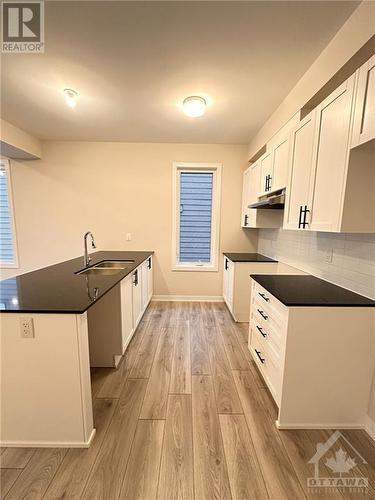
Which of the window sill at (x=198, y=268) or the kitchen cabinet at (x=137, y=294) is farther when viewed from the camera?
the window sill at (x=198, y=268)

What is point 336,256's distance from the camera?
191cm

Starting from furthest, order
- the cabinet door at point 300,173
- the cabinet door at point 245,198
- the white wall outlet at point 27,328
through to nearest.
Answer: the cabinet door at point 245,198 < the cabinet door at point 300,173 < the white wall outlet at point 27,328

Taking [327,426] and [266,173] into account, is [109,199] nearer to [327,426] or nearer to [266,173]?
[266,173]

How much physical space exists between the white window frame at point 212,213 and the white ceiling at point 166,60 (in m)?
0.87

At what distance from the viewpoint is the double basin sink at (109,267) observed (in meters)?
2.69

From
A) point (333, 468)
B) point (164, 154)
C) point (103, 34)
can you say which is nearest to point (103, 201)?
point (164, 154)

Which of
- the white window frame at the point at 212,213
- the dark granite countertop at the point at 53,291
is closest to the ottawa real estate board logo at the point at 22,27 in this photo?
the dark granite countertop at the point at 53,291

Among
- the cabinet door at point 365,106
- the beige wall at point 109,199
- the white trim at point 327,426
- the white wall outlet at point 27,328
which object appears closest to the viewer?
the cabinet door at point 365,106

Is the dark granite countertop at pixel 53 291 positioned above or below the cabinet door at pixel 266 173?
below

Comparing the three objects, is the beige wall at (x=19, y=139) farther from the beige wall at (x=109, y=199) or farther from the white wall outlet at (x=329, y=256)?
the white wall outlet at (x=329, y=256)

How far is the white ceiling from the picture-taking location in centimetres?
143

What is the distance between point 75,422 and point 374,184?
243 cm

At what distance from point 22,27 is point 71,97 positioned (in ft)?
2.63

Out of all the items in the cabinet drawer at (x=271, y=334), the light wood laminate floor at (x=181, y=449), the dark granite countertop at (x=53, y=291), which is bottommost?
the light wood laminate floor at (x=181, y=449)
